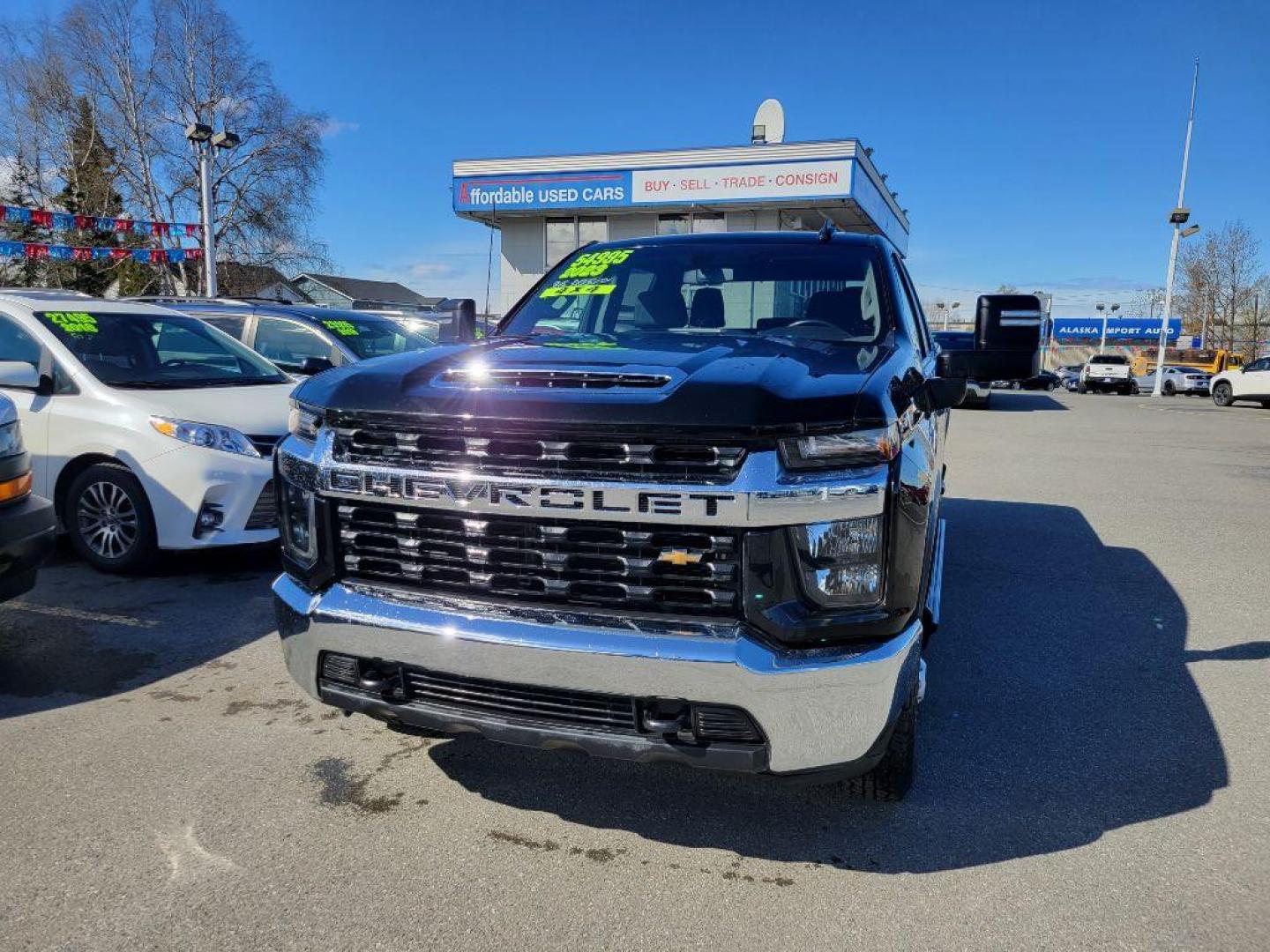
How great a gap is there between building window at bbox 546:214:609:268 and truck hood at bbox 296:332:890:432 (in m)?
24.0

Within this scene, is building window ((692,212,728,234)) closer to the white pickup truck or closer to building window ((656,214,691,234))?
building window ((656,214,691,234))

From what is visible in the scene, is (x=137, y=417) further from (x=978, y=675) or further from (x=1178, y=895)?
(x=1178, y=895)

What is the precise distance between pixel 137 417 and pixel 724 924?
15.0 ft

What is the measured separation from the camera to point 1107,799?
2885 millimetres

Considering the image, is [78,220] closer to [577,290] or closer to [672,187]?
[672,187]

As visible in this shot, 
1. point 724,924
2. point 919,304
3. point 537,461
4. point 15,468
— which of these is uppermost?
point 919,304

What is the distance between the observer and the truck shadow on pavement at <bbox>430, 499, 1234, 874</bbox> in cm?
264

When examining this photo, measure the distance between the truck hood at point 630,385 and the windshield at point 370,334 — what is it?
6.38 metres

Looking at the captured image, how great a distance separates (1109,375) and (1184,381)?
2.64 m

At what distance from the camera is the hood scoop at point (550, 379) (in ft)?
7.67

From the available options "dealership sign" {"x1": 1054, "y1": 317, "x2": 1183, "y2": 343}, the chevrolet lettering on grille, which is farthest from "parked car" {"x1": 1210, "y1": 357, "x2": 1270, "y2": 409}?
"dealership sign" {"x1": 1054, "y1": 317, "x2": 1183, "y2": 343}

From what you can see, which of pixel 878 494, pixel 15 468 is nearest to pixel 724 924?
pixel 878 494

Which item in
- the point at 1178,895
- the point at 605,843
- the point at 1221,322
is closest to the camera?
the point at 1178,895

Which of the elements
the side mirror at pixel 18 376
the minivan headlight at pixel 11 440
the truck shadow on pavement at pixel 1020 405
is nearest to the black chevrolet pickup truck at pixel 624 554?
the minivan headlight at pixel 11 440
